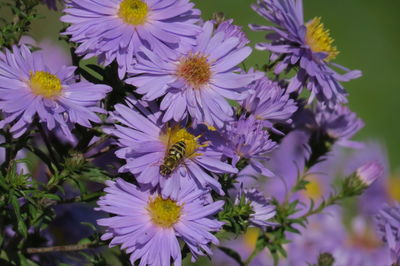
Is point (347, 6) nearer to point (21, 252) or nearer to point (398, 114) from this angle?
point (398, 114)

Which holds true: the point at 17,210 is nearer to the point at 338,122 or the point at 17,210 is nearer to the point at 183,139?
the point at 183,139

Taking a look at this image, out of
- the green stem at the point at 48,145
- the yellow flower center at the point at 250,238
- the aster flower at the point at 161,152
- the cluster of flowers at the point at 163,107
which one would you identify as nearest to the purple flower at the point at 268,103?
the cluster of flowers at the point at 163,107

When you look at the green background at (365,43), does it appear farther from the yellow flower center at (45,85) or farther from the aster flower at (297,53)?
the yellow flower center at (45,85)

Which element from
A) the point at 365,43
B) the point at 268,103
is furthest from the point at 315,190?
the point at 365,43

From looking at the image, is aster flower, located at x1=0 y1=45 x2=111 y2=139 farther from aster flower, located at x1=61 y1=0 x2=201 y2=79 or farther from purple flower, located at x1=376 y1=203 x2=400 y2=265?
purple flower, located at x1=376 y1=203 x2=400 y2=265

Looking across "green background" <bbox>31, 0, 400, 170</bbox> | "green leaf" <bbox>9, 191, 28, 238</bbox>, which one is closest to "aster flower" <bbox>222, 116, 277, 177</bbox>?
"green leaf" <bbox>9, 191, 28, 238</bbox>

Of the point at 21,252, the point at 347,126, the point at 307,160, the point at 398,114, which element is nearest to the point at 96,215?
the point at 21,252
